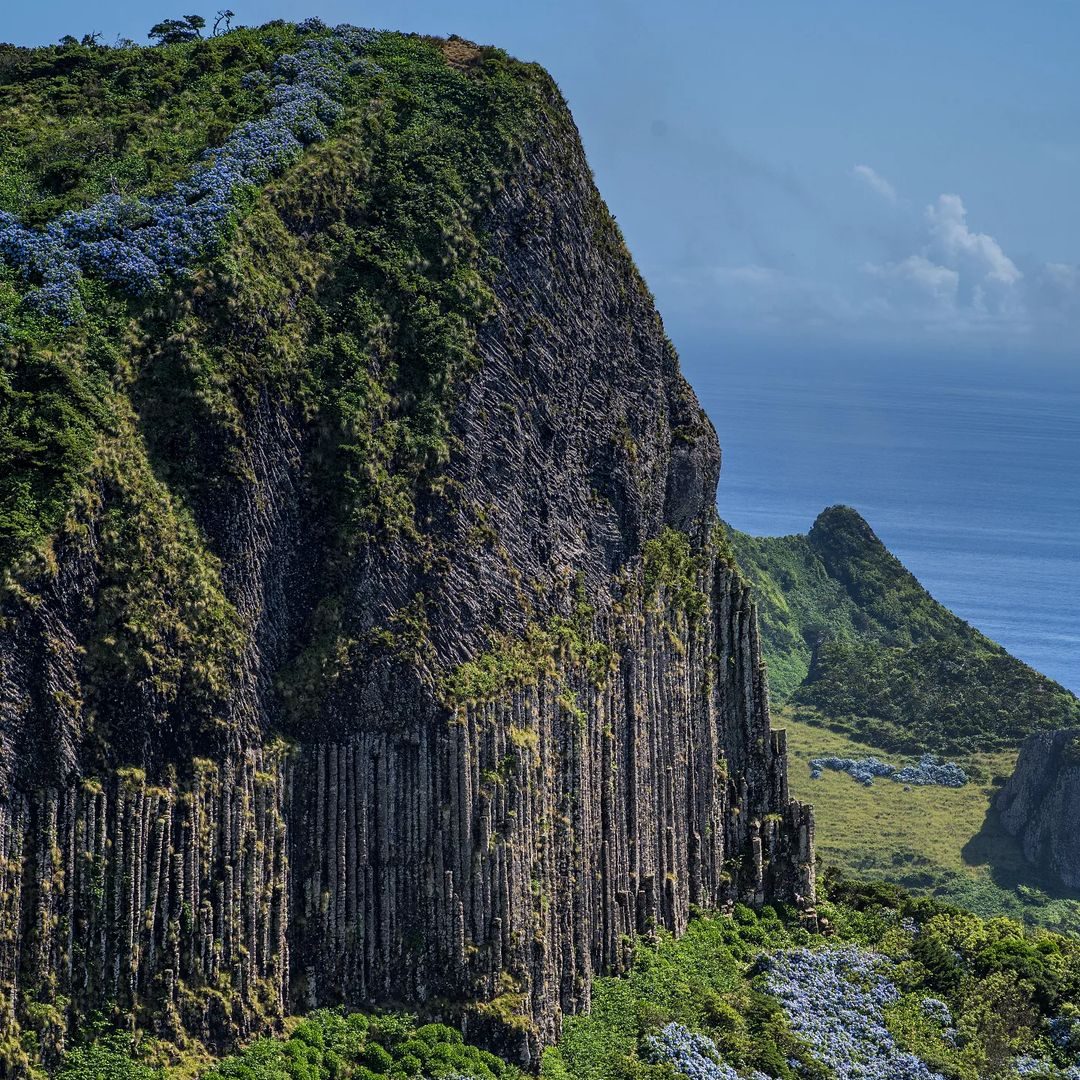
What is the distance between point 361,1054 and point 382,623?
12584mm

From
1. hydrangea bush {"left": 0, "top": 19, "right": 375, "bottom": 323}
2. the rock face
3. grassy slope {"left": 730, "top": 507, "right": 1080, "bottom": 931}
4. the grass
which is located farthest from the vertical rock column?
the rock face

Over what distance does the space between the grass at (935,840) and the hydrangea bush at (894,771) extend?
0.74 m

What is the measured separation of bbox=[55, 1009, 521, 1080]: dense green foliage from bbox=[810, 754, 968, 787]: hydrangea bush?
237 feet

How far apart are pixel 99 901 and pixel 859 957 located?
30.4 meters

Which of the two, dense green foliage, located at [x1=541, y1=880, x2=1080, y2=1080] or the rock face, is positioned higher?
the rock face

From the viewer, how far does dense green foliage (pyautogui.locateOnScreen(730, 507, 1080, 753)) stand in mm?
135000

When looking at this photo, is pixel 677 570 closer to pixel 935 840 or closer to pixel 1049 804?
pixel 935 840

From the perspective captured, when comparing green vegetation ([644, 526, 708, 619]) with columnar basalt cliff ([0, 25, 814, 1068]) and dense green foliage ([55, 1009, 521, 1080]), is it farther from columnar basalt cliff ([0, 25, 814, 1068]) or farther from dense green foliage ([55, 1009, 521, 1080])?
dense green foliage ([55, 1009, 521, 1080])

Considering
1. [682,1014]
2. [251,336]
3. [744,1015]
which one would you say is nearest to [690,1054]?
[682,1014]

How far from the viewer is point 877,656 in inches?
5699

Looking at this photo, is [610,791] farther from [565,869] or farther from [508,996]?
[508,996]

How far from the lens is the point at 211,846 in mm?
52812

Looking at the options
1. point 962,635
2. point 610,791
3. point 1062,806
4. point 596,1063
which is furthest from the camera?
point 962,635

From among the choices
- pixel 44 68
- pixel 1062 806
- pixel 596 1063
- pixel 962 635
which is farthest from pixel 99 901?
pixel 962 635
